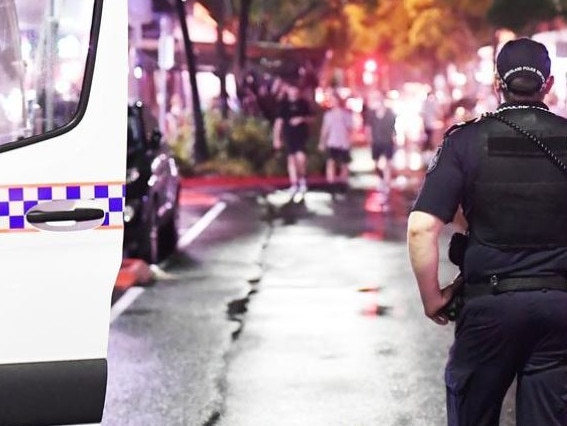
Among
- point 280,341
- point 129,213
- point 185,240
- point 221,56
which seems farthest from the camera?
point 221,56

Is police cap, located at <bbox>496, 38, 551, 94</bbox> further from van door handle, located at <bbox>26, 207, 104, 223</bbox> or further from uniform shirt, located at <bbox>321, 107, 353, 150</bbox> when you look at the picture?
uniform shirt, located at <bbox>321, 107, 353, 150</bbox>

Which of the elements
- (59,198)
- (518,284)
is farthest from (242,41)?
(518,284)

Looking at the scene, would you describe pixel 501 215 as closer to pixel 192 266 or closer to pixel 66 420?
pixel 66 420

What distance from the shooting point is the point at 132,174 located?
10367mm

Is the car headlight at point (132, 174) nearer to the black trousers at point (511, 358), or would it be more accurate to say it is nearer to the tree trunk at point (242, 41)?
the black trousers at point (511, 358)

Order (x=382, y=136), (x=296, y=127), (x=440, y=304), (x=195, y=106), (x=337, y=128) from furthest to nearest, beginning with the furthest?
(x=195, y=106) < (x=337, y=128) < (x=296, y=127) < (x=382, y=136) < (x=440, y=304)

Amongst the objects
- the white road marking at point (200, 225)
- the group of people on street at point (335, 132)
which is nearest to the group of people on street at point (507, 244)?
the white road marking at point (200, 225)

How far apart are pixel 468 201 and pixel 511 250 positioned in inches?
8.1

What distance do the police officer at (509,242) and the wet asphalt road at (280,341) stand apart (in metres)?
1.94

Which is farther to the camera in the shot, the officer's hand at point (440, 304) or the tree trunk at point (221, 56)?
the tree trunk at point (221, 56)

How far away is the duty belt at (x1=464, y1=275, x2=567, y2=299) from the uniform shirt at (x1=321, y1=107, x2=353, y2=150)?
52.9ft

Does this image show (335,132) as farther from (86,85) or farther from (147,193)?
(86,85)

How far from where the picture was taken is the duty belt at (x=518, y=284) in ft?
11.3

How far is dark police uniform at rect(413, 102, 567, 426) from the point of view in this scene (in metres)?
3.45
